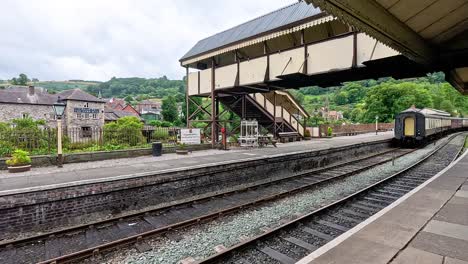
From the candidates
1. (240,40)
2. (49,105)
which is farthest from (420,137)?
(49,105)

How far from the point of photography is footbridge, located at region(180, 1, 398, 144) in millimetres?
9992

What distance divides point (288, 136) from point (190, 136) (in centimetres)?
1027

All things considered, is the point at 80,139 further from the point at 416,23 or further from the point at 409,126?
the point at 409,126

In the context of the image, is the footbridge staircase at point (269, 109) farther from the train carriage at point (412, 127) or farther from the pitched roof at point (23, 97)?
the pitched roof at point (23, 97)

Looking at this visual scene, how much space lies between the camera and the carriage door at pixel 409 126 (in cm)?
2239

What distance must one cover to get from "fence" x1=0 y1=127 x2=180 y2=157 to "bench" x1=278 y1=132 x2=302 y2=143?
369 inches

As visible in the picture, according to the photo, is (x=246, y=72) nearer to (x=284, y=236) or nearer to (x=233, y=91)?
(x=233, y=91)

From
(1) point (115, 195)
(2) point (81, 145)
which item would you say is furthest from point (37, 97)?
(1) point (115, 195)

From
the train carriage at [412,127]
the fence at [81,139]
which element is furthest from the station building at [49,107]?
the train carriage at [412,127]

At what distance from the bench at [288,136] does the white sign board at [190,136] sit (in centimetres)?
829

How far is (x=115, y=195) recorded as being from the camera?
7.52 meters

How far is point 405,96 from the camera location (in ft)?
179

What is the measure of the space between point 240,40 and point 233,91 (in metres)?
3.85

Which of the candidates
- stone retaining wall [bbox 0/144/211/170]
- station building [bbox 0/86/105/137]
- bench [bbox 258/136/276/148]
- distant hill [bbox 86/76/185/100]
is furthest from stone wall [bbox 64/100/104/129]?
distant hill [bbox 86/76/185/100]
